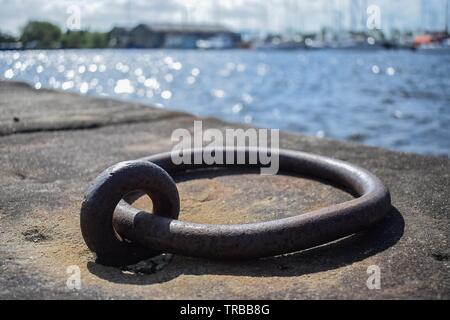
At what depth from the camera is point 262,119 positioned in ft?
54.4

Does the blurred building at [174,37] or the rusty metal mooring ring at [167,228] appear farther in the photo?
the blurred building at [174,37]

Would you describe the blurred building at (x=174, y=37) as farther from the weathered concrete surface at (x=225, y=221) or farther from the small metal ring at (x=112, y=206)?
the small metal ring at (x=112, y=206)

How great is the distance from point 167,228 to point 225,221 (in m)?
0.78

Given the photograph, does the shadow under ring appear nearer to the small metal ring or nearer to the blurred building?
the small metal ring

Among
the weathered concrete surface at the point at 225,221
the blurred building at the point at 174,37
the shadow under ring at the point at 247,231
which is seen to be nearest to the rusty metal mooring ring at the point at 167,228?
the shadow under ring at the point at 247,231

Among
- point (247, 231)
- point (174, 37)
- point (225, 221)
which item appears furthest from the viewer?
point (174, 37)

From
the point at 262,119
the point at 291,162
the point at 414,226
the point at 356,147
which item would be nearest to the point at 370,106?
the point at 262,119

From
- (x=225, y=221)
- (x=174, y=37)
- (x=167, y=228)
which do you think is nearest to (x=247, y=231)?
(x=167, y=228)

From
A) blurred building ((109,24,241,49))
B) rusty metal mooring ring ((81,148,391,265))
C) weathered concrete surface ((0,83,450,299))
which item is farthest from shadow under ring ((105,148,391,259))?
blurred building ((109,24,241,49))

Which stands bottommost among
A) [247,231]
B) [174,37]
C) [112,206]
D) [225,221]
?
[174,37]

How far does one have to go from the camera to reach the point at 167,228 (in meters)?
2.97

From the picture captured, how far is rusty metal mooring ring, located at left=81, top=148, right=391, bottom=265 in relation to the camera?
9.59 ft

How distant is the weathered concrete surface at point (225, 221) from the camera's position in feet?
8.75

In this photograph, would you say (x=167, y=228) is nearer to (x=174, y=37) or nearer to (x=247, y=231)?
(x=247, y=231)
